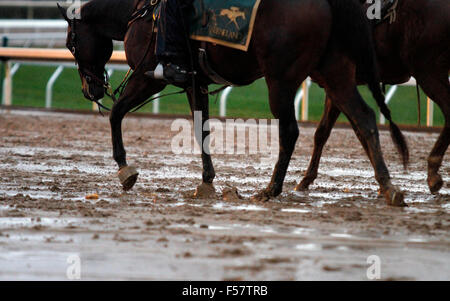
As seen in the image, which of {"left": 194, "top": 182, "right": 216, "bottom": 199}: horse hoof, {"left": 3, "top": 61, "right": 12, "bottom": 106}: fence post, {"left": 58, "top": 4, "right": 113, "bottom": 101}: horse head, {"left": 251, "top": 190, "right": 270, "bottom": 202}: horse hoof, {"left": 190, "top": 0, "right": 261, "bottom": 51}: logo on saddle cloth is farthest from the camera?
{"left": 3, "top": 61, "right": 12, "bottom": 106}: fence post

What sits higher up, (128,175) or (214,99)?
(128,175)

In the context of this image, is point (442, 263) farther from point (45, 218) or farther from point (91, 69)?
point (91, 69)

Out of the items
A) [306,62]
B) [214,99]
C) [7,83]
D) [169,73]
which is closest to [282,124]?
→ [306,62]

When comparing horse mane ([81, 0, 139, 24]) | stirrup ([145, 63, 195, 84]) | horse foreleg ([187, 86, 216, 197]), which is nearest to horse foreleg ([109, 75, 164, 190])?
stirrup ([145, 63, 195, 84])

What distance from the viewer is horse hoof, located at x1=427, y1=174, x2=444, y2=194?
27.8ft

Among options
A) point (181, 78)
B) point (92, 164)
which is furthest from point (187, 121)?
point (181, 78)

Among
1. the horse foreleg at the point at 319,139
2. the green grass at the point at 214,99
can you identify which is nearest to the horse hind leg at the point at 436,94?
the horse foreleg at the point at 319,139

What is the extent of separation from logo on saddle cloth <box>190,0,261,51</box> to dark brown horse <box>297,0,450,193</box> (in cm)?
168

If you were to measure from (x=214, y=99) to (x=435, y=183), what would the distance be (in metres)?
14.0

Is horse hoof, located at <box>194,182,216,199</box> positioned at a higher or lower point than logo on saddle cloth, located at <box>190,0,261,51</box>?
lower

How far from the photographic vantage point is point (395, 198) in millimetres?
7344

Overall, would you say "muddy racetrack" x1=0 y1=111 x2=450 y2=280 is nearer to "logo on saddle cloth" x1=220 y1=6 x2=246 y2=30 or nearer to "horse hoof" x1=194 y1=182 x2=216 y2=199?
"horse hoof" x1=194 y1=182 x2=216 y2=199

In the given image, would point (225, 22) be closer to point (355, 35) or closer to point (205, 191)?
point (355, 35)

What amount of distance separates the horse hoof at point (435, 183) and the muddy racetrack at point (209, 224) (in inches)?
2.6
